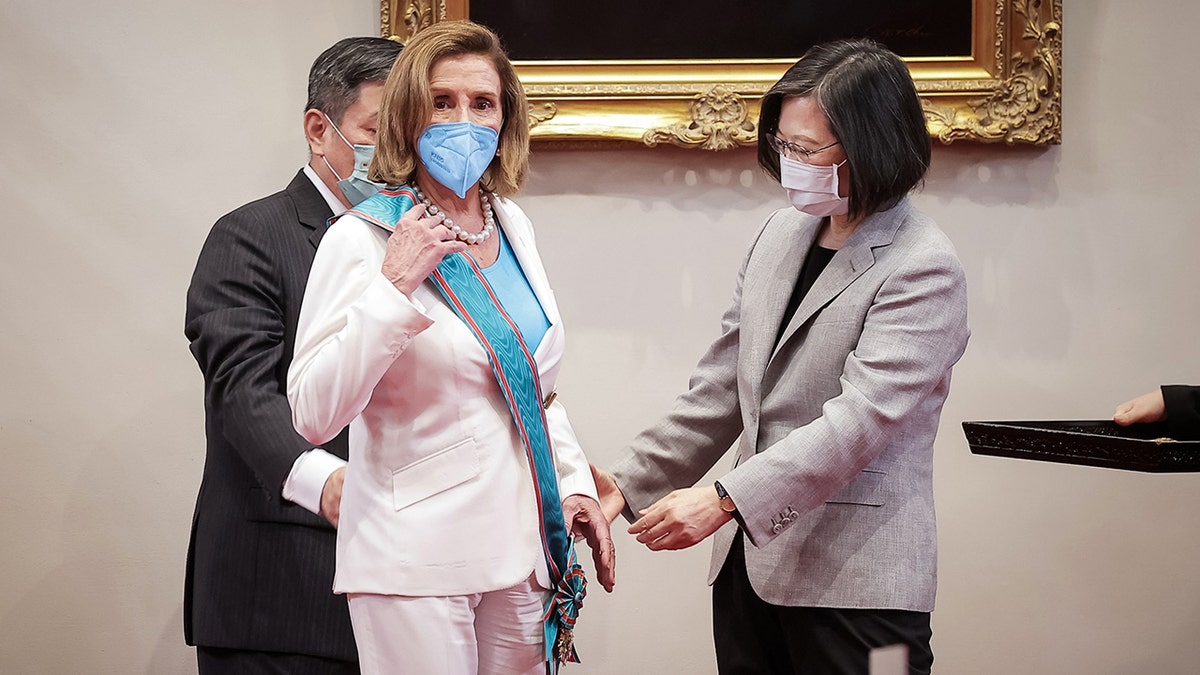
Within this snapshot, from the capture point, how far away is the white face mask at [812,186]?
187cm

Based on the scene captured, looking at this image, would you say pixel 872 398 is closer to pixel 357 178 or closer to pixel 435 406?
pixel 435 406

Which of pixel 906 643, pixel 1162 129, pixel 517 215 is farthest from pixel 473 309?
pixel 1162 129

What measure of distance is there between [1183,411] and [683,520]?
0.82 metres

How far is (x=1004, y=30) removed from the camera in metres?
2.81

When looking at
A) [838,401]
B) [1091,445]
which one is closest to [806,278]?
[838,401]

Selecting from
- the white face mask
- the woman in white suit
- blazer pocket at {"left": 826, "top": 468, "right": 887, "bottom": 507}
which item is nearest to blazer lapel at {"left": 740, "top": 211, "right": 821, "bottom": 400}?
the white face mask

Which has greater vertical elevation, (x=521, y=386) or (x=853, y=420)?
(x=521, y=386)

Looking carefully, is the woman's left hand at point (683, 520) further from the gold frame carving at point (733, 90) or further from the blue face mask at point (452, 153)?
the gold frame carving at point (733, 90)

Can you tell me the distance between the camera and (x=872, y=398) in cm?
175

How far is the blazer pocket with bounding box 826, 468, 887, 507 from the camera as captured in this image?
1815mm

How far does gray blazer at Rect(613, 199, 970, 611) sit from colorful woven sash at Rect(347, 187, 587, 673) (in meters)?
0.34

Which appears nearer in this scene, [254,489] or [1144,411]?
[1144,411]

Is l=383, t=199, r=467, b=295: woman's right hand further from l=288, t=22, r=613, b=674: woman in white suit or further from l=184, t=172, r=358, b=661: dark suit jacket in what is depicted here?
l=184, t=172, r=358, b=661: dark suit jacket

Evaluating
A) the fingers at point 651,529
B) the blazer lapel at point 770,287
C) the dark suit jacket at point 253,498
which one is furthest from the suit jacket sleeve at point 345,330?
the blazer lapel at point 770,287
